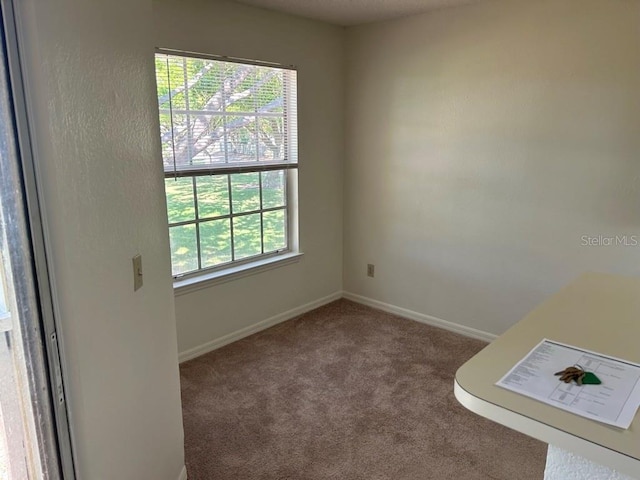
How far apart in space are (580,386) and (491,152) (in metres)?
2.33

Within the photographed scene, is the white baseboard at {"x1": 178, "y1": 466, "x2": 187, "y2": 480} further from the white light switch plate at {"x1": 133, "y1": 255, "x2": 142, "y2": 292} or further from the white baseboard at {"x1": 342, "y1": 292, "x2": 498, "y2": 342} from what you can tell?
the white baseboard at {"x1": 342, "y1": 292, "x2": 498, "y2": 342}

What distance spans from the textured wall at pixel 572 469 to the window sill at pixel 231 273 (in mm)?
2318

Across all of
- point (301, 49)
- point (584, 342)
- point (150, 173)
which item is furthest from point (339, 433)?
point (301, 49)

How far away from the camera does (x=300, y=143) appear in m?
3.54

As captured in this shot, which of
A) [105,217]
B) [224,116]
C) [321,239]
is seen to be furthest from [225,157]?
[105,217]

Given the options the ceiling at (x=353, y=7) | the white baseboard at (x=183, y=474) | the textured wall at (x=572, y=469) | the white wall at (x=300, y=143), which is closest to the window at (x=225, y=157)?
the white wall at (x=300, y=143)

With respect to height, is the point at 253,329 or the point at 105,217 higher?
the point at 105,217

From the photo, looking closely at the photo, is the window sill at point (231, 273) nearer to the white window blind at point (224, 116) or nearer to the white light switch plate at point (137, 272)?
the white window blind at point (224, 116)

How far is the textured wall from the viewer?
101 centimetres

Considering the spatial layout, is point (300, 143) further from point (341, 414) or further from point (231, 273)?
point (341, 414)

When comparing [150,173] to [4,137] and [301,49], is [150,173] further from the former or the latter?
[301,49]

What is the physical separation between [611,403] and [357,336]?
2.52 meters

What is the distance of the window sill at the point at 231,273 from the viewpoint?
2973mm

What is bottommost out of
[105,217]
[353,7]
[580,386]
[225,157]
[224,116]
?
[580,386]
